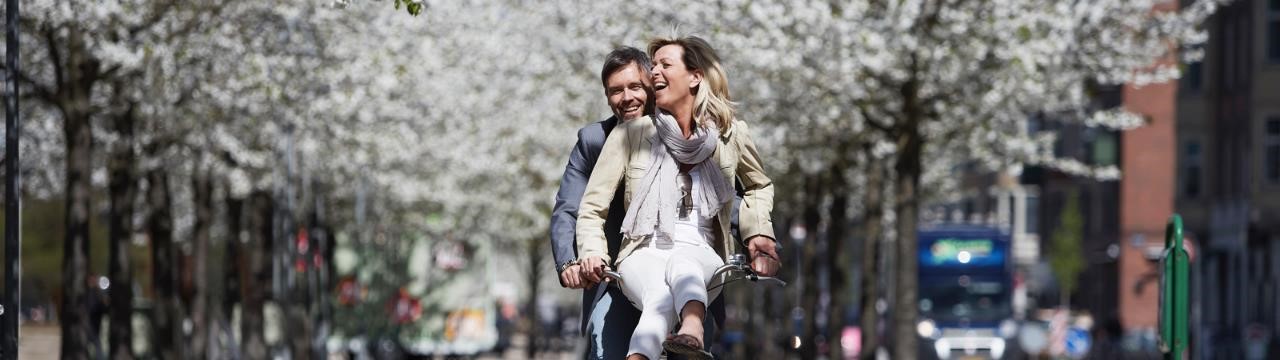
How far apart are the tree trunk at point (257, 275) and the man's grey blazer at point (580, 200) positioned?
81.0 feet

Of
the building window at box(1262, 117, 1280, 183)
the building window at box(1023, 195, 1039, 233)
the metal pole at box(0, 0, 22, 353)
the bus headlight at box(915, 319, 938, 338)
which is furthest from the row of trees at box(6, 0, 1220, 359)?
the building window at box(1023, 195, 1039, 233)

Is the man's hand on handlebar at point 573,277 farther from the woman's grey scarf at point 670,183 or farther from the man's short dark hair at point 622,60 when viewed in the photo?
the man's short dark hair at point 622,60

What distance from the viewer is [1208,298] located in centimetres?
5188

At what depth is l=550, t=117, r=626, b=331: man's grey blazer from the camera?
7.05 metres

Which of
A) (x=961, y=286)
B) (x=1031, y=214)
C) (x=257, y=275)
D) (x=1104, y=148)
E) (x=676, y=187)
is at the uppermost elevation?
(x=1104, y=148)

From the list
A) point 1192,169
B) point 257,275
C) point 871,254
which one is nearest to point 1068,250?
point 1192,169

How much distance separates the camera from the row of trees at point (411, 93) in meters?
20.5

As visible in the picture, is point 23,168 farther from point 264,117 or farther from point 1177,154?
point 1177,154

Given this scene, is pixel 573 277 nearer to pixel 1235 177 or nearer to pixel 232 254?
pixel 232 254

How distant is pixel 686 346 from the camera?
641 cm

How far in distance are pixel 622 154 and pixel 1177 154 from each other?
4884cm

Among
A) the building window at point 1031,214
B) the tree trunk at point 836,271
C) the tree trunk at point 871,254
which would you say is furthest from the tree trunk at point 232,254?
the building window at point 1031,214

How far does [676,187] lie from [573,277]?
1.41 ft

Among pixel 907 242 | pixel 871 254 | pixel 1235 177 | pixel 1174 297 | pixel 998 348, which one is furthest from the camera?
pixel 1235 177
